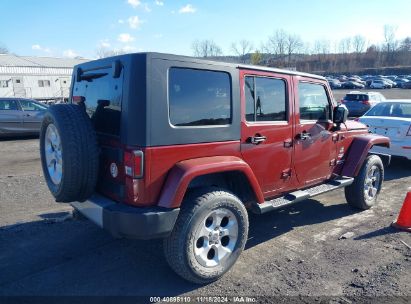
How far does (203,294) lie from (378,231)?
2746 millimetres

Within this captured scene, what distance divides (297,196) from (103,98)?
2.54 metres

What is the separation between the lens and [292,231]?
15.4 feet

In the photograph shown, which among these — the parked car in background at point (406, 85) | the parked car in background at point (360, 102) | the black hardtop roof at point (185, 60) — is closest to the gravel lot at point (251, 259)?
the black hardtop roof at point (185, 60)

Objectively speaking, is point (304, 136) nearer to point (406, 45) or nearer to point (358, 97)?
point (358, 97)

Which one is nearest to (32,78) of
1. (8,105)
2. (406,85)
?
(8,105)

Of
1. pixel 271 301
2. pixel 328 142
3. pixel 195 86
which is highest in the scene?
pixel 195 86

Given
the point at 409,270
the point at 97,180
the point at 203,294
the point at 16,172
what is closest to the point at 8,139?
the point at 16,172

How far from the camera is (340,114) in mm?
4891

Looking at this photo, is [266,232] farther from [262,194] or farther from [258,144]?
[258,144]

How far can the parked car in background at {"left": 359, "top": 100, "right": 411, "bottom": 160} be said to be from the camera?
7582 mm

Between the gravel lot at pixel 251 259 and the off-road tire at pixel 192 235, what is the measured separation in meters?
0.15

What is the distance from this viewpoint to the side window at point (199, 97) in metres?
3.20

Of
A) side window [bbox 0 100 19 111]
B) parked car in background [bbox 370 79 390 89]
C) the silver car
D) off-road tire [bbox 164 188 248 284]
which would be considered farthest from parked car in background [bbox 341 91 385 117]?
parked car in background [bbox 370 79 390 89]

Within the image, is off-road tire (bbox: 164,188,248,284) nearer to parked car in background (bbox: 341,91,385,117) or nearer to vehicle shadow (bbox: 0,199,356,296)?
vehicle shadow (bbox: 0,199,356,296)
